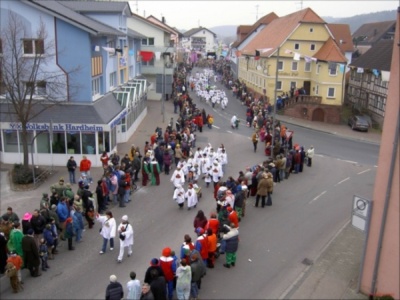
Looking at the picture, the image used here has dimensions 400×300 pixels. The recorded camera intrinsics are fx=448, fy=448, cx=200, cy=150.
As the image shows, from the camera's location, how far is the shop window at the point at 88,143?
23938 mm

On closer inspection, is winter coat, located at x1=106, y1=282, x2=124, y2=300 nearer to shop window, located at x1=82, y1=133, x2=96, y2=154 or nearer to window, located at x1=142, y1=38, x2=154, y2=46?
shop window, located at x1=82, y1=133, x2=96, y2=154

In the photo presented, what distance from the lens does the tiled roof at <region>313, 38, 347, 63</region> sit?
44.2 metres

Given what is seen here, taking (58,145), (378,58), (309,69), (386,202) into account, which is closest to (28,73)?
(58,145)

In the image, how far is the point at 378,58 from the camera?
4534 cm

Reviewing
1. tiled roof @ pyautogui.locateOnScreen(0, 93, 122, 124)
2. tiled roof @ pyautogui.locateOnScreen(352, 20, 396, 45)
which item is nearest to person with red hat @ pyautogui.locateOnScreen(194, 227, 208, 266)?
tiled roof @ pyautogui.locateOnScreen(0, 93, 122, 124)

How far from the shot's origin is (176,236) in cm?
1512

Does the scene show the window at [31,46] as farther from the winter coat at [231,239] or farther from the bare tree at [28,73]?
the winter coat at [231,239]

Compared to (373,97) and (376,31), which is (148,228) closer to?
(373,97)

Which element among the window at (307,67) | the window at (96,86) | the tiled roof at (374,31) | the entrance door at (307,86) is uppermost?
the tiled roof at (374,31)

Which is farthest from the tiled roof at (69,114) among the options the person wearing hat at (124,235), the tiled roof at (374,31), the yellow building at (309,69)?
the tiled roof at (374,31)

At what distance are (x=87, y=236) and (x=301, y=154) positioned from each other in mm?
13064

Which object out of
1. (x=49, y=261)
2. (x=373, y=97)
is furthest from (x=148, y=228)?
(x=373, y=97)

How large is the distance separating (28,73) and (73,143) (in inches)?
166

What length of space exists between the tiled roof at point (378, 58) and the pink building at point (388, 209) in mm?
33478
